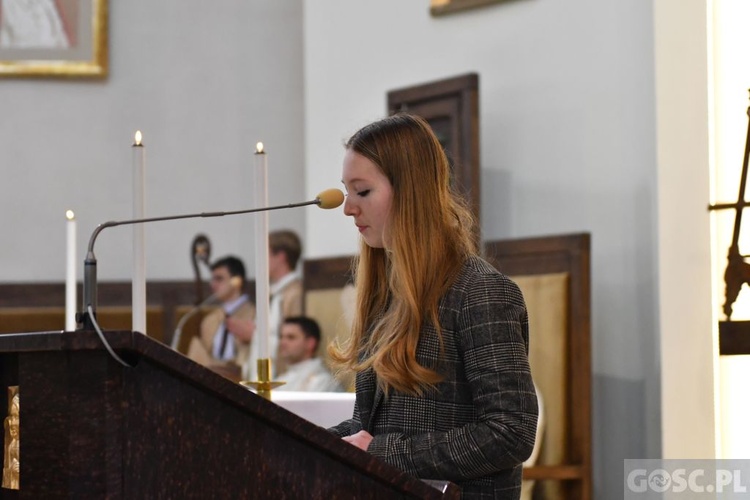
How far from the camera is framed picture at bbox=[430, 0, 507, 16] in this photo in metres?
5.23

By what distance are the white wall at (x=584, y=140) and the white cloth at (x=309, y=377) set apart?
1036mm

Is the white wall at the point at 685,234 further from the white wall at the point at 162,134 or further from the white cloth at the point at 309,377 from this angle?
the white wall at the point at 162,134

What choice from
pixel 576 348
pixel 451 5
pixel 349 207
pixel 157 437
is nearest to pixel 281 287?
pixel 451 5

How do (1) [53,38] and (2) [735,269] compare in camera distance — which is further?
(1) [53,38]

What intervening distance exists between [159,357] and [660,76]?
9.70 ft

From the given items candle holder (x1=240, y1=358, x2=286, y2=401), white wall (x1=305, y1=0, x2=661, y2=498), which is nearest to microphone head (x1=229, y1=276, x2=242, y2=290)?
white wall (x1=305, y1=0, x2=661, y2=498)

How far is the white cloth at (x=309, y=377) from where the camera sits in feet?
17.3

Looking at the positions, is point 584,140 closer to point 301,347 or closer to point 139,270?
point 301,347

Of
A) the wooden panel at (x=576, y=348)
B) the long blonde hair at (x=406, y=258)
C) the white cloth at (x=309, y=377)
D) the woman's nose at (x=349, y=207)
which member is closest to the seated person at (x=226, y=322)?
the white cloth at (x=309, y=377)

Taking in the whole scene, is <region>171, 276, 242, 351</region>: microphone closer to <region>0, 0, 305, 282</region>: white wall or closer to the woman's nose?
<region>0, 0, 305, 282</region>: white wall

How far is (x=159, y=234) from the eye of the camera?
21.8ft

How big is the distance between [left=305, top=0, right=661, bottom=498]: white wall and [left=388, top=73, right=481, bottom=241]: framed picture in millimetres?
259

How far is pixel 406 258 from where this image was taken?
1942 mm

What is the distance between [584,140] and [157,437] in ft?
12.2
